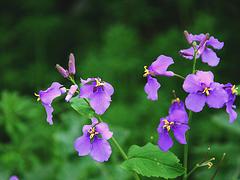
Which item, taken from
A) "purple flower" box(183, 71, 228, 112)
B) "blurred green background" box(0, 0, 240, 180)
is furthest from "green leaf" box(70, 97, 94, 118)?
"blurred green background" box(0, 0, 240, 180)

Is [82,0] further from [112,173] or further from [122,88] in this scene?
[112,173]

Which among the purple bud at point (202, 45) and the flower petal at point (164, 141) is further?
the purple bud at point (202, 45)

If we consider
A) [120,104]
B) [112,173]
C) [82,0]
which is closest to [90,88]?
[112,173]

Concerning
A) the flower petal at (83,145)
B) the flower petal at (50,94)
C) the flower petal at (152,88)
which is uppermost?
the flower petal at (50,94)

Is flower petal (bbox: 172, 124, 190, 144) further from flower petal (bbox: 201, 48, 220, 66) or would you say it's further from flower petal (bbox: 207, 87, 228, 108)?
flower petal (bbox: 201, 48, 220, 66)

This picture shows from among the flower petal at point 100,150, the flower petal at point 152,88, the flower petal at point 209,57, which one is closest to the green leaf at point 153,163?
the flower petal at point 100,150

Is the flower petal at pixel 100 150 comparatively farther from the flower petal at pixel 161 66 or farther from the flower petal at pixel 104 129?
the flower petal at pixel 161 66

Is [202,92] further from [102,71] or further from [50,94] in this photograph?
[102,71]
